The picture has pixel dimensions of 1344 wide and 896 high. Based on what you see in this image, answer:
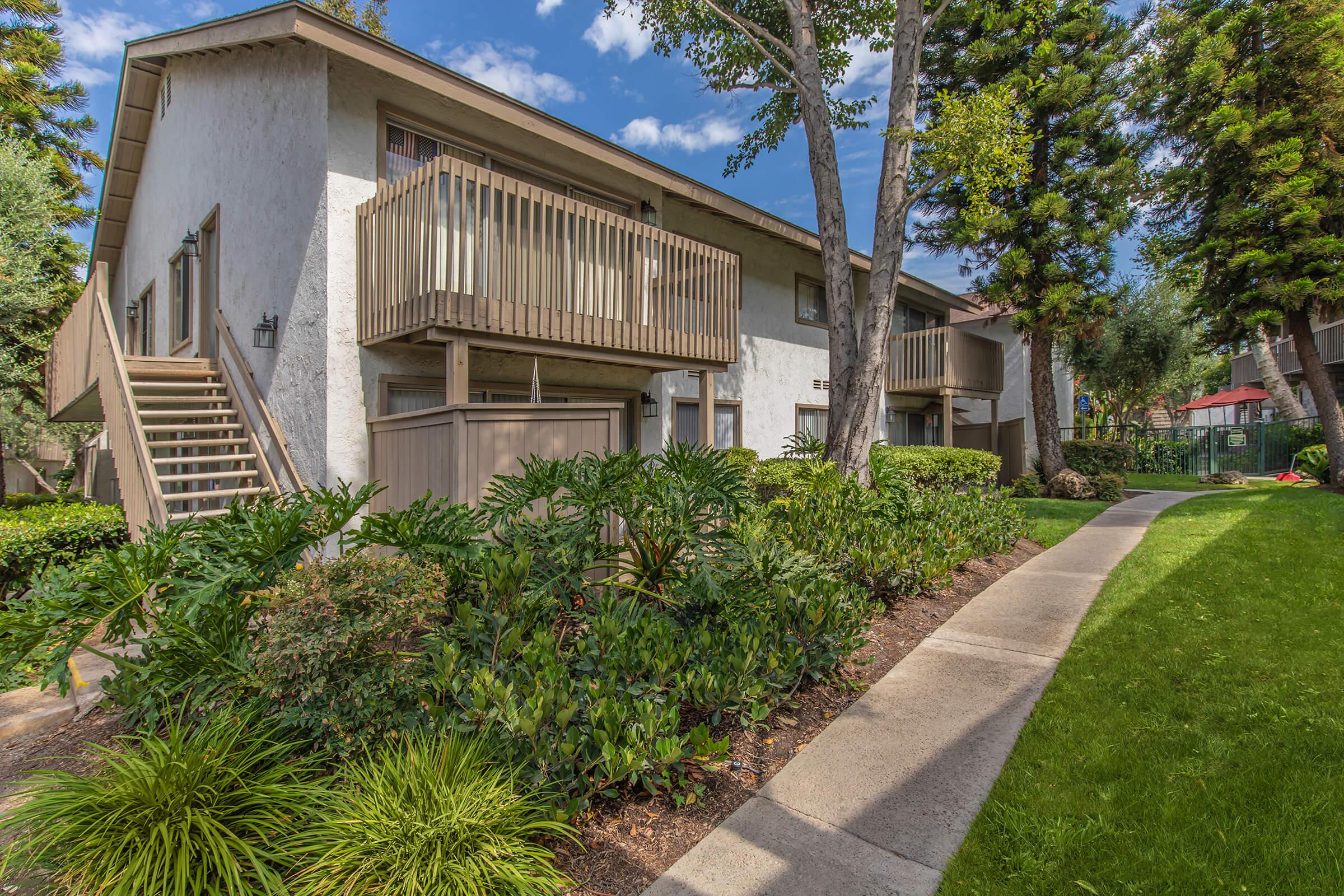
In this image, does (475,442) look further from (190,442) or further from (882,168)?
(882,168)

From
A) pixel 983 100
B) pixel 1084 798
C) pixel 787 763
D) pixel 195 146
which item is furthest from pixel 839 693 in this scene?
pixel 195 146

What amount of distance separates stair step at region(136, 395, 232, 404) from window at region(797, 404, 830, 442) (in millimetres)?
10116

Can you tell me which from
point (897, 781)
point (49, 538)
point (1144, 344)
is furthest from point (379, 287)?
point (1144, 344)

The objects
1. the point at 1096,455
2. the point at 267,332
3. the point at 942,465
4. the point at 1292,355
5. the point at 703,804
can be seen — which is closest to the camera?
the point at 703,804

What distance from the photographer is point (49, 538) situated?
7.26 metres

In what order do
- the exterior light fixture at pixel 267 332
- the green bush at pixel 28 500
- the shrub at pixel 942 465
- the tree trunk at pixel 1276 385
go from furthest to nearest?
the tree trunk at pixel 1276 385
the green bush at pixel 28 500
the shrub at pixel 942 465
the exterior light fixture at pixel 267 332

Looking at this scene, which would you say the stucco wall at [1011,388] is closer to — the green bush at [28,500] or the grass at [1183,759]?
the grass at [1183,759]

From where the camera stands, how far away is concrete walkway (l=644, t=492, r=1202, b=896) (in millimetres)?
2518

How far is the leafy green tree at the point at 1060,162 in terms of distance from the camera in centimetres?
1353

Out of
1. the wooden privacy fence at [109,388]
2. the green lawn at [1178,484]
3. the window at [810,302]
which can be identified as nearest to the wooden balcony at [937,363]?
the window at [810,302]

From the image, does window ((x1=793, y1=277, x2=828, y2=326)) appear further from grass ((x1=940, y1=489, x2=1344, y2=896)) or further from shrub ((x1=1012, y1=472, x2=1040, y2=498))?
grass ((x1=940, y1=489, x2=1344, y2=896))

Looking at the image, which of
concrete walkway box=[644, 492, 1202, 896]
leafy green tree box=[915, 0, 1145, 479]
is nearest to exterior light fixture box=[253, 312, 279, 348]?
concrete walkway box=[644, 492, 1202, 896]

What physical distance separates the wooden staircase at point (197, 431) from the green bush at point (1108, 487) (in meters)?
15.8

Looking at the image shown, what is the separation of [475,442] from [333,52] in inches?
195
